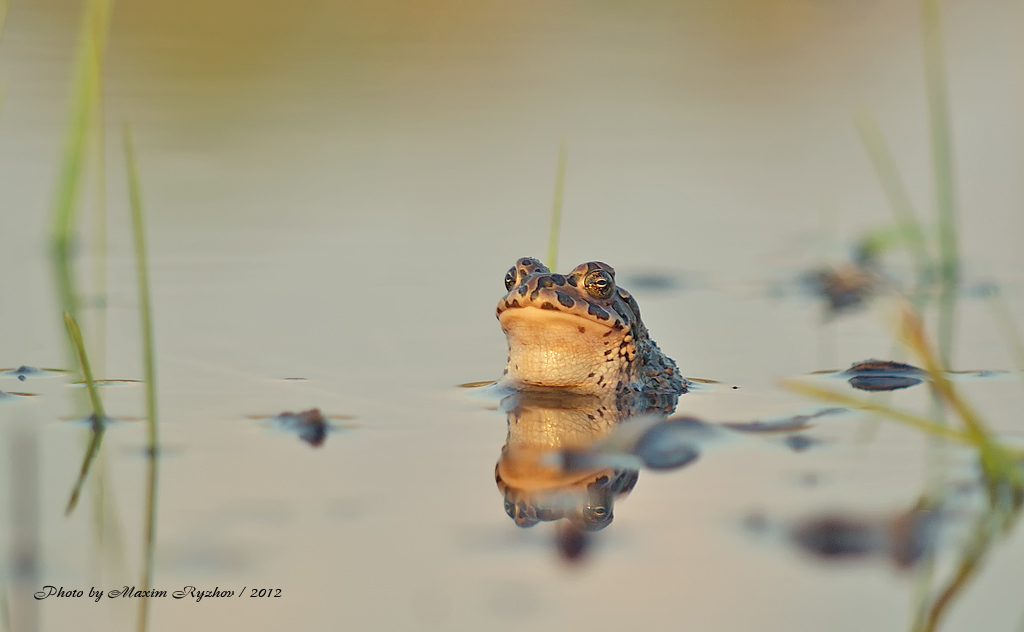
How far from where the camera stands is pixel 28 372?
212 inches

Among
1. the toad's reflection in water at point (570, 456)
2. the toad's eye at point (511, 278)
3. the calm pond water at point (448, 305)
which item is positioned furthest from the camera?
the toad's eye at point (511, 278)

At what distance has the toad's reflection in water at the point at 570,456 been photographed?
374cm

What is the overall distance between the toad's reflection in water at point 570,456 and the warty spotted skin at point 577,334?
14 cm

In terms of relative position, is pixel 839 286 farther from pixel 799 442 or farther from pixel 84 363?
pixel 84 363

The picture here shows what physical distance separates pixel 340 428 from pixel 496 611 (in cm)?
202

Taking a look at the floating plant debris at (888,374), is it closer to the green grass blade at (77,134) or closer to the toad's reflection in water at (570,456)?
the toad's reflection in water at (570,456)

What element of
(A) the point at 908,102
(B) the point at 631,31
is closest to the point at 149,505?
(A) the point at 908,102

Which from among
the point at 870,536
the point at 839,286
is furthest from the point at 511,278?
the point at 870,536

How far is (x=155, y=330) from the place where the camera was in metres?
6.38


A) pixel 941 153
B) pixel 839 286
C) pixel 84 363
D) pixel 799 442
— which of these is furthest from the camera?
pixel 839 286

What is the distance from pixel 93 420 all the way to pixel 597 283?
2.49 meters

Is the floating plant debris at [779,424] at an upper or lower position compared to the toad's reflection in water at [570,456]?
upper

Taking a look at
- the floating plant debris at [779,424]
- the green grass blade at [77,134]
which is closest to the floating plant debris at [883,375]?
the floating plant debris at [779,424]

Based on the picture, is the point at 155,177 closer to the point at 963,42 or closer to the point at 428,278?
the point at 428,278
